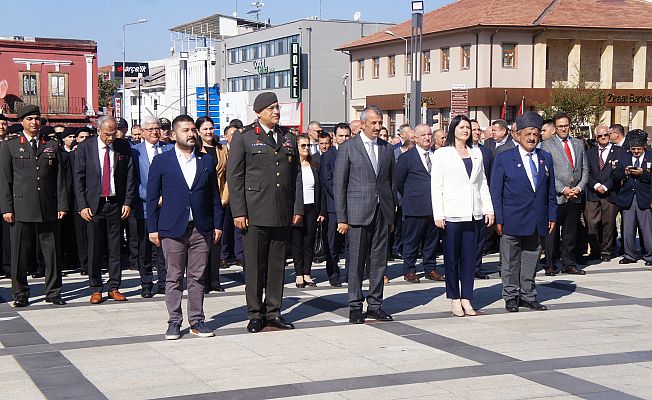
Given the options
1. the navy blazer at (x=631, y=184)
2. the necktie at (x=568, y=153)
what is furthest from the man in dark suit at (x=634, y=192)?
the necktie at (x=568, y=153)

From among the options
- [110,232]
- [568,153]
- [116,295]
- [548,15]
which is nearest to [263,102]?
[110,232]

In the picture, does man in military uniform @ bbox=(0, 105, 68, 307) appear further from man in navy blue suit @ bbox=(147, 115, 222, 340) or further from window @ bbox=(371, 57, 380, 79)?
window @ bbox=(371, 57, 380, 79)

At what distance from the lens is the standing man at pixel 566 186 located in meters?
13.7

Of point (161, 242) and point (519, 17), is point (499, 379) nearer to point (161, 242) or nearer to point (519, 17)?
point (161, 242)

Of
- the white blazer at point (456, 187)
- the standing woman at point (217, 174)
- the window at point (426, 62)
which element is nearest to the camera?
the white blazer at point (456, 187)

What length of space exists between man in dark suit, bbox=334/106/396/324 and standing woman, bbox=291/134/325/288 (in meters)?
2.53

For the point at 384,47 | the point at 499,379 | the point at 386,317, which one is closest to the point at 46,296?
the point at 386,317

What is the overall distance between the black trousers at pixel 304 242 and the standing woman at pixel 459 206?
271cm

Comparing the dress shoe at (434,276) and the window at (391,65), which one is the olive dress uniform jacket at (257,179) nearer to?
the dress shoe at (434,276)

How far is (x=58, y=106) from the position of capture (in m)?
53.5

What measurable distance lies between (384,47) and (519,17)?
37.3ft

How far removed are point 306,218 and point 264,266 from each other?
10.5 feet

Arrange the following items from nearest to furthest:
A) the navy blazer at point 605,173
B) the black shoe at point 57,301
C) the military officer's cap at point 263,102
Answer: the military officer's cap at point 263,102 → the black shoe at point 57,301 → the navy blazer at point 605,173

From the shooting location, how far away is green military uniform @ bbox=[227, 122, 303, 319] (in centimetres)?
941
